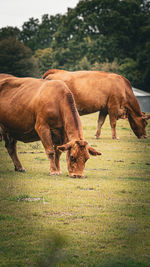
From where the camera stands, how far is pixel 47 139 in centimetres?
1035

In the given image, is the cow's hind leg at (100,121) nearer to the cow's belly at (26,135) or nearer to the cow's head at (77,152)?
the cow's belly at (26,135)

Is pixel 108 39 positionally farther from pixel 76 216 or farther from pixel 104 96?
pixel 76 216

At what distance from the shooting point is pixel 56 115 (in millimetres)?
10422

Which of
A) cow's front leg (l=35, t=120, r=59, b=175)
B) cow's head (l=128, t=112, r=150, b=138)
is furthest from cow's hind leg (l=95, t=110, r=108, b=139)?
cow's front leg (l=35, t=120, r=59, b=175)

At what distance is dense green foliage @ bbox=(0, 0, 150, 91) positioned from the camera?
60.0m

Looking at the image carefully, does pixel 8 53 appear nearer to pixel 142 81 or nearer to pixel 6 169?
pixel 142 81

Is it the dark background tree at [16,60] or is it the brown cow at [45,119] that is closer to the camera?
the brown cow at [45,119]

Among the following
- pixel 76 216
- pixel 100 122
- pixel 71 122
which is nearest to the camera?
pixel 76 216

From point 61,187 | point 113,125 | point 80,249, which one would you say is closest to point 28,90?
point 61,187

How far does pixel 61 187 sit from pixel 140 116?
11.0 meters

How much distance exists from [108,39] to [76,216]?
60827 millimetres

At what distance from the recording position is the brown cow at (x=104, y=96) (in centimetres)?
1873

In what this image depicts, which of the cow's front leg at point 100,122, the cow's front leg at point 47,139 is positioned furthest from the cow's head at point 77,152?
the cow's front leg at point 100,122

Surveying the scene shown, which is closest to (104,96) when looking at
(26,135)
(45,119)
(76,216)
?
(26,135)
